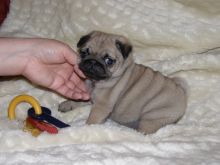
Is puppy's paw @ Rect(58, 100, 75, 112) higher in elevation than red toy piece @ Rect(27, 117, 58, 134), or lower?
lower

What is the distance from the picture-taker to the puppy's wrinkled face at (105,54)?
2279mm

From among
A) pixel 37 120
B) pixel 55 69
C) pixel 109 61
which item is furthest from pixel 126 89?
pixel 37 120

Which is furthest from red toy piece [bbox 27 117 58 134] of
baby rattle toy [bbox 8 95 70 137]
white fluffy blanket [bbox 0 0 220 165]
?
white fluffy blanket [bbox 0 0 220 165]

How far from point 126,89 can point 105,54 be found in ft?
0.77

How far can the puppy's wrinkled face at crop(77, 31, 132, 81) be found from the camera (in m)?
2.28

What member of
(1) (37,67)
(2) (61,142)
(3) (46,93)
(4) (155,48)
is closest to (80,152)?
(2) (61,142)

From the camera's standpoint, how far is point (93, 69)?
224 cm

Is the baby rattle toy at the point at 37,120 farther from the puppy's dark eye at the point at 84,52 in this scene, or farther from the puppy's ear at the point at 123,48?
the puppy's ear at the point at 123,48

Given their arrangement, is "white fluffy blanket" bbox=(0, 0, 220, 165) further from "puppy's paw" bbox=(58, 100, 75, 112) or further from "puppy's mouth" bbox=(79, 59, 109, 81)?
"puppy's mouth" bbox=(79, 59, 109, 81)

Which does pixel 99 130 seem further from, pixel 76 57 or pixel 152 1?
Answer: pixel 152 1

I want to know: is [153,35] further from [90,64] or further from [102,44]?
[90,64]

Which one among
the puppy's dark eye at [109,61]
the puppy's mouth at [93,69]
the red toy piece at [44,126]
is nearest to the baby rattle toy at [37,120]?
the red toy piece at [44,126]

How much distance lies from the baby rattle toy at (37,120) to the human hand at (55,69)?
162mm

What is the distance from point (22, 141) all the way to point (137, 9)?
120 centimetres
